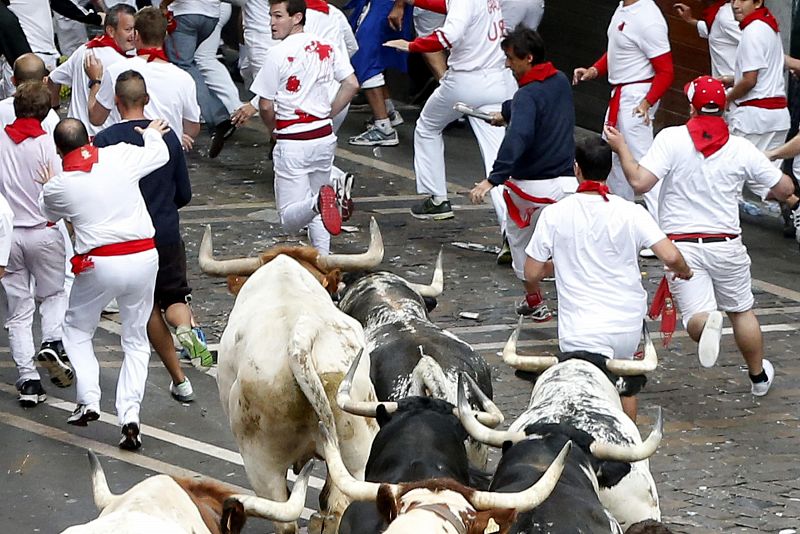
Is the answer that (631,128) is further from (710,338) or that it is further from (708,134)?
(710,338)

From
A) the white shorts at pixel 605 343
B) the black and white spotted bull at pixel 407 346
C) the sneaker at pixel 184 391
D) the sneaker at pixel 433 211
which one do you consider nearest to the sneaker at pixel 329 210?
the sneaker at pixel 184 391

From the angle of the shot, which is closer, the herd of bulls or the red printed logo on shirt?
the herd of bulls

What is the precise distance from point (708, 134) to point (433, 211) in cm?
480

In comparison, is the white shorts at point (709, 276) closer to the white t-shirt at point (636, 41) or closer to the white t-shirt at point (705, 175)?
the white t-shirt at point (705, 175)

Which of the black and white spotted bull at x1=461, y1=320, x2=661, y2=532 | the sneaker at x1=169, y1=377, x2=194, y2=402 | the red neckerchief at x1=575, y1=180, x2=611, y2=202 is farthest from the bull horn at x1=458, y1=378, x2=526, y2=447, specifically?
the sneaker at x1=169, y1=377, x2=194, y2=402

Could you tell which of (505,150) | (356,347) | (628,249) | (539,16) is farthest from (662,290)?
(539,16)

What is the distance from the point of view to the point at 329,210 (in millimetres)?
12883

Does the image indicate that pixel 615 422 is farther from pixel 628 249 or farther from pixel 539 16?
pixel 539 16

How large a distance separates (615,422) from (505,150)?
5.31m

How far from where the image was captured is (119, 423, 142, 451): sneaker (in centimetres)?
1031

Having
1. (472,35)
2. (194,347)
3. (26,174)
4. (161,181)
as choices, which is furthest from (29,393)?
(472,35)

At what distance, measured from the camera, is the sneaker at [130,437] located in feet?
33.8

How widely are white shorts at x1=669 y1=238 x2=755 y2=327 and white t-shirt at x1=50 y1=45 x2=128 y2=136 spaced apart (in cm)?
476

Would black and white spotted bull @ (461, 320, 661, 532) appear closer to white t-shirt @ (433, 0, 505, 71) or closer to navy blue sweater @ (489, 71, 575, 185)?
navy blue sweater @ (489, 71, 575, 185)
